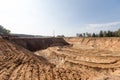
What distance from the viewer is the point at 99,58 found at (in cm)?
2705

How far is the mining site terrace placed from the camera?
42.6 feet

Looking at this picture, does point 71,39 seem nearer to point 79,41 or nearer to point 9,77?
point 79,41

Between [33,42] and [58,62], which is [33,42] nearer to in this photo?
[33,42]

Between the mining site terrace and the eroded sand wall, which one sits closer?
the mining site terrace

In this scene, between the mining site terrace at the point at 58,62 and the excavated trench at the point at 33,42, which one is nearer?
the mining site terrace at the point at 58,62

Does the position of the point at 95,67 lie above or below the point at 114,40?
below

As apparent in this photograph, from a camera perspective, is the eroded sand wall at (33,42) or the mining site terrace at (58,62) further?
the eroded sand wall at (33,42)

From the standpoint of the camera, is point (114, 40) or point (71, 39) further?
point (71, 39)

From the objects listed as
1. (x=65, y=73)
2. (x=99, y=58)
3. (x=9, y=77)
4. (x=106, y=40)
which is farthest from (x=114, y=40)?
(x=9, y=77)

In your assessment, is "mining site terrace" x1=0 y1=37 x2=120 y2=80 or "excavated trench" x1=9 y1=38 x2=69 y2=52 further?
"excavated trench" x1=9 y1=38 x2=69 y2=52

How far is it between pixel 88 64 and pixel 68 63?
335 centimetres

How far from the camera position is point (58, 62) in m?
28.7

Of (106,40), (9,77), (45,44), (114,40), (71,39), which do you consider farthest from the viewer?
(71,39)

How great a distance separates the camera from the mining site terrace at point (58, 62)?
1298 centimetres
